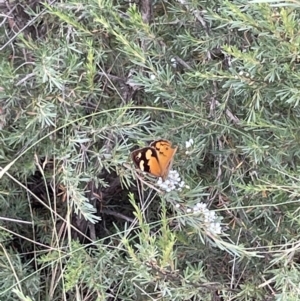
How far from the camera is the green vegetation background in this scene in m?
1.31

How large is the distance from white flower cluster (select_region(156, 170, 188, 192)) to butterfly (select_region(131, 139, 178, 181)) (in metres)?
0.01

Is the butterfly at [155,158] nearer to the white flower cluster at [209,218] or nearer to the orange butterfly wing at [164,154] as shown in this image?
the orange butterfly wing at [164,154]

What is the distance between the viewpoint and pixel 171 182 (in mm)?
1334

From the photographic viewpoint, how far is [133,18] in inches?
51.1

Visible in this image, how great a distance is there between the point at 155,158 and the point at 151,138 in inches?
4.6

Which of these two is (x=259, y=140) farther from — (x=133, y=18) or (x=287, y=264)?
(x=133, y=18)

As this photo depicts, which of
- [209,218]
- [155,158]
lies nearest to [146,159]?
[155,158]

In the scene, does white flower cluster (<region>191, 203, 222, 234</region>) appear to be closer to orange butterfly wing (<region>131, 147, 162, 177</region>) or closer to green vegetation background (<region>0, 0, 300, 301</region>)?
green vegetation background (<region>0, 0, 300, 301</region>)

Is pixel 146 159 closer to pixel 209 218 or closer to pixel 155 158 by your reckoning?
pixel 155 158

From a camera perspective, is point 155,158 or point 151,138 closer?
point 155,158

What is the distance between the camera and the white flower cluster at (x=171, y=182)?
1.33m

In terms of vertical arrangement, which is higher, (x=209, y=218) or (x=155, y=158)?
(x=155, y=158)

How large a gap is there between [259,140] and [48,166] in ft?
1.68

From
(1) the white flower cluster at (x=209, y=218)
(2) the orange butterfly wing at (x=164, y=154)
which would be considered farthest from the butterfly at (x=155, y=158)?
(1) the white flower cluster at (x=209, y=218)
